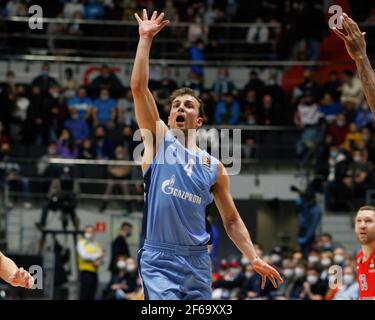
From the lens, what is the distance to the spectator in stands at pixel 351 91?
23.3 metres

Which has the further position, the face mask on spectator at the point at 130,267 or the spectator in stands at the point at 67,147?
the spectator in stands at the point at 67,147

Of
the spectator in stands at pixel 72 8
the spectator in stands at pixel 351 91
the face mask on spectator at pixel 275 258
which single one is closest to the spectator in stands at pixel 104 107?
the spectator in stands at pixel 72 8

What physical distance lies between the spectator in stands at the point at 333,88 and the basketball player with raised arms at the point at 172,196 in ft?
50.8

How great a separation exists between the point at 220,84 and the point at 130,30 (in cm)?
315

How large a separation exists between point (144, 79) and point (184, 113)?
63 centimetres

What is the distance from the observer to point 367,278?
32.0 feet

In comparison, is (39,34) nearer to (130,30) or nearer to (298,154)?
(130,30)

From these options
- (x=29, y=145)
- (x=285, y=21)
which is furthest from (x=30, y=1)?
(x=285, y=21)

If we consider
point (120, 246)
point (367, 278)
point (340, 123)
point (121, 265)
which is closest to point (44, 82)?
point (120, 246)

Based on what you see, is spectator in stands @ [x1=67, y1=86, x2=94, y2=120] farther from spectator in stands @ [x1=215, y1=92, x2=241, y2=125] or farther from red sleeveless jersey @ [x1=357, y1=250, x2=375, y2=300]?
red sleeveless jersey @ [x1=357, y1=250, x2=375, y2=300]

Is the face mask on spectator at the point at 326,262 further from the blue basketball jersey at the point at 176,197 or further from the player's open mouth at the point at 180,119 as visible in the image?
the player's open mouth at the point at 180,119

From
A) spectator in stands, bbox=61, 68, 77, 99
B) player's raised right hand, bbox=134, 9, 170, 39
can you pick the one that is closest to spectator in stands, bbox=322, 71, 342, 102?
spectator in stands, bbox=61, 68, 77, 99

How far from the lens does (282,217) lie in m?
21.9

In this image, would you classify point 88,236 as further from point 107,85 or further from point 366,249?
point 366,249
